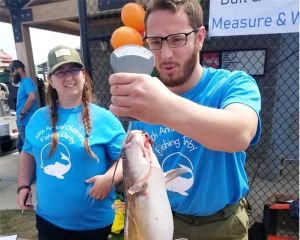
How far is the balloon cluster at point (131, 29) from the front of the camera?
3707 mm

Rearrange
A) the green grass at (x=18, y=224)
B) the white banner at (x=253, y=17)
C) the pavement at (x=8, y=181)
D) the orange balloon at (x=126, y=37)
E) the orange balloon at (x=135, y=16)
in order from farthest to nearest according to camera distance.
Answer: the pavement at (x=8, y=181), the green grass at (x=18, y=224), the orange balloon at (x=135, y=16), the orange balloon at (x=126, y=37), the white banner at (x=253, y=17)

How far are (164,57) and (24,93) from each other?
521 cm

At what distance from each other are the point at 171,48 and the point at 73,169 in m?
1.21

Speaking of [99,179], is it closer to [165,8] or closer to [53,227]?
[53,227]

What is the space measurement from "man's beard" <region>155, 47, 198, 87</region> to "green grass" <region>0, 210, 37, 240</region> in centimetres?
347

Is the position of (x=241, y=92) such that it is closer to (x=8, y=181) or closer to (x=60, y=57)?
(x=60, y=57)

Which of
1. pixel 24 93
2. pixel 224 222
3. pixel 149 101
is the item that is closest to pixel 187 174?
pixel 224 222

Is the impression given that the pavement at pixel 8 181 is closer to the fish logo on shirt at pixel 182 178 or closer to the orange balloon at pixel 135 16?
the orange balloon at pixel 135 16

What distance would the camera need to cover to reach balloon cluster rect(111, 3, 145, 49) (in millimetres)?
3707

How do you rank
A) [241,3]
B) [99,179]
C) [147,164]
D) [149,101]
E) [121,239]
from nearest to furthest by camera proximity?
[149,101]
[147,164]
[99,179]
[241,3]
[121,239]

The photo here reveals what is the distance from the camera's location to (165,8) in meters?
1.25

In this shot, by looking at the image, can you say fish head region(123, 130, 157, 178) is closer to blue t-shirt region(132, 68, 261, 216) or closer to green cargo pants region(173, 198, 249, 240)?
blue t-shirt region(132, 68, 261, 216)

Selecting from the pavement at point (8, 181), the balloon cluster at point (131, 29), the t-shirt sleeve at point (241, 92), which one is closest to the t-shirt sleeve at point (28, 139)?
the t-shirt sleeve at point (241, 92)

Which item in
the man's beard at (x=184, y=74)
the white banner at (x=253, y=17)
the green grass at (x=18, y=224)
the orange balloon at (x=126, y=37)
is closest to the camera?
the man's beard at (x=184, y=74)
